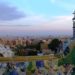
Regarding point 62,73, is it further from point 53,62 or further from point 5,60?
point 5,60

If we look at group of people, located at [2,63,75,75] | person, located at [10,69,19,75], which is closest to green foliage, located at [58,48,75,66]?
group of people, located at [2,63,75,75]

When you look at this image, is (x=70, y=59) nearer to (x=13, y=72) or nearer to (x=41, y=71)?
(x=41, y=71)

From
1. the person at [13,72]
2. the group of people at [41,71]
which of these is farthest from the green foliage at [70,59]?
the person at [13,72]

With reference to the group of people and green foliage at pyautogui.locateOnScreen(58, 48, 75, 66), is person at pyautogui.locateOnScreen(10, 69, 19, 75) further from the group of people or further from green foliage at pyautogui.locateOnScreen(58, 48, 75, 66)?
green foliage at pyautogui.locateOnScreen(58, 48, 75, 66)

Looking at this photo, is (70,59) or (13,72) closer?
(70,59)

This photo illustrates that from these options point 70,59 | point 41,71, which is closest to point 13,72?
point 41,71

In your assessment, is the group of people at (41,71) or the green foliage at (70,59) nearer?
the green foliage at (70,59)

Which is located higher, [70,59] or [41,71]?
[70,59]

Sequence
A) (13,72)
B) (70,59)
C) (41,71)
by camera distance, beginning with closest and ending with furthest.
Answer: (70,59), (13,72), (41,71)

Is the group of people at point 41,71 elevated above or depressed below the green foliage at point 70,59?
below

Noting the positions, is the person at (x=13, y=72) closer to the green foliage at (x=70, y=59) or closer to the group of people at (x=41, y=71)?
the group of people at (x=41, y=71)

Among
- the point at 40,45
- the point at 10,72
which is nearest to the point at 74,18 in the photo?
the point at 10,72
